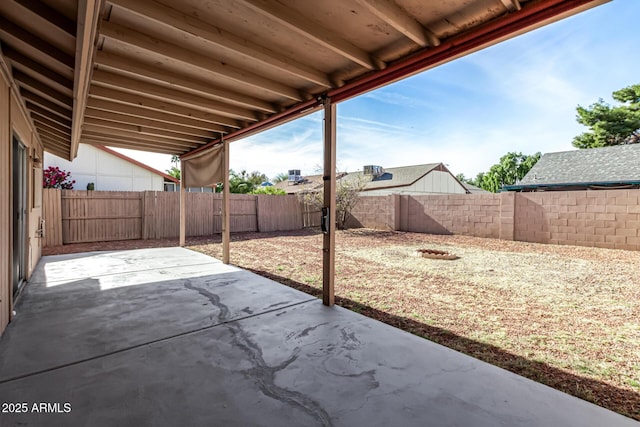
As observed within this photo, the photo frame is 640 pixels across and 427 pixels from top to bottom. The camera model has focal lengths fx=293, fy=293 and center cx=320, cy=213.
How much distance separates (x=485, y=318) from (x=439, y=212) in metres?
7.00

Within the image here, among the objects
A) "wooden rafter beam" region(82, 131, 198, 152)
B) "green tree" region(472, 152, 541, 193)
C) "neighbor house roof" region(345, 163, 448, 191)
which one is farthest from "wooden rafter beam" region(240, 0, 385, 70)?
"green tree" region(472, 152, 541, 193)

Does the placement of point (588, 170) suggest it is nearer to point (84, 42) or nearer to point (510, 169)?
A: point (84, 42)

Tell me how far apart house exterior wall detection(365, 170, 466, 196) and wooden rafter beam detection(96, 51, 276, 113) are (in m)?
16.5

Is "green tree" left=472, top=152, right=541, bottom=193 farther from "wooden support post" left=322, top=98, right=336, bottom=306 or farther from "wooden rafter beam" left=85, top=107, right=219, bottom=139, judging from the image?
"wooden support post" left=322, top=98, right=336, bottom=306

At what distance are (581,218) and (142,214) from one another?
Result: 459 inches

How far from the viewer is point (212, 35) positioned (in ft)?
7.06

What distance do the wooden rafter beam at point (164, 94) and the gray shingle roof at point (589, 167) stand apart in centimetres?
1296

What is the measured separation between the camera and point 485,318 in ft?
9.66

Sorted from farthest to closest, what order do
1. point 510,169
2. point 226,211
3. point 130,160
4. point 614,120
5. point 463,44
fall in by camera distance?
1. point 510,169
2. point 614,120
3. point 130,160
4. point 226,211
5. point 463,44

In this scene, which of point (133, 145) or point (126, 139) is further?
point (133, 145)

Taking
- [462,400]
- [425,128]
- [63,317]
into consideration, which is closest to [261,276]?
[63,317]

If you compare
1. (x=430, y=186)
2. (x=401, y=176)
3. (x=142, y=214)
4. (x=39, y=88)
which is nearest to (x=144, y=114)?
(x=39, y=88)

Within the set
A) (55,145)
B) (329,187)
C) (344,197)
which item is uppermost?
(55,145)

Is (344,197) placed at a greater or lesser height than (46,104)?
lesser
